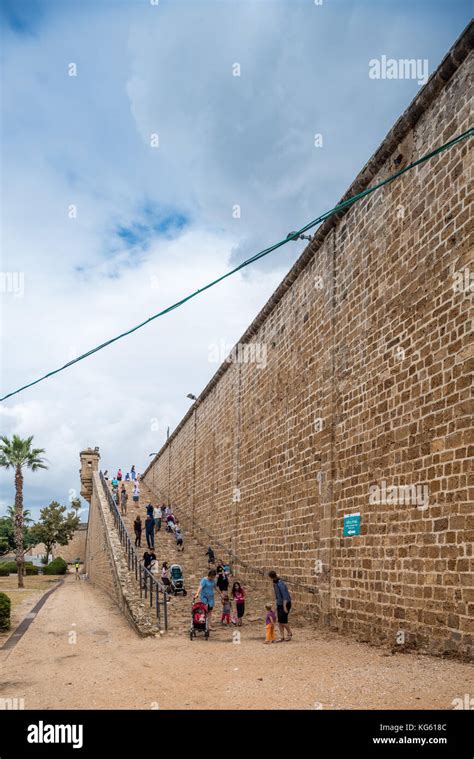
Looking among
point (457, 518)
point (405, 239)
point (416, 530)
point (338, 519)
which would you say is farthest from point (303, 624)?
point (405, 239)

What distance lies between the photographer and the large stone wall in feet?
25.5

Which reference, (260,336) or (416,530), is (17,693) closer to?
(416,530)

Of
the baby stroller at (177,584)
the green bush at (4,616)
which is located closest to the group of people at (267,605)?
the baby stroller at (177,584)

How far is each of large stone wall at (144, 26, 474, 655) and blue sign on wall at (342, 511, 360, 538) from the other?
0.15 metres

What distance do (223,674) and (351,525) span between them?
375 cm

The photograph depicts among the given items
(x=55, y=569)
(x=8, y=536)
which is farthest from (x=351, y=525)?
(x=8, y=536)

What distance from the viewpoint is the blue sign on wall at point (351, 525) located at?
10.1 meters

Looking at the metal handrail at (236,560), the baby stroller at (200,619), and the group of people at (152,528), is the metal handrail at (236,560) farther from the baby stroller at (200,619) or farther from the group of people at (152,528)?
the baby stroller at (200,619)

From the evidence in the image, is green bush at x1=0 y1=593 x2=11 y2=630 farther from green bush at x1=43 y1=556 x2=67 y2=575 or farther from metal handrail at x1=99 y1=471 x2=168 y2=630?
green bush at x1=43 y1=556 x2=67 y2=575

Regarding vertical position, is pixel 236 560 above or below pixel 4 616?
above

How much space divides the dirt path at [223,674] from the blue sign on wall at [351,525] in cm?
163

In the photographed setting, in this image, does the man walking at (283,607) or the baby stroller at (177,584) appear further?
the baby stroller at (177,584)

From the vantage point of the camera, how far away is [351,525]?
1031cm

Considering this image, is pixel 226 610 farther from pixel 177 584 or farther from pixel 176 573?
pixel 176 573
